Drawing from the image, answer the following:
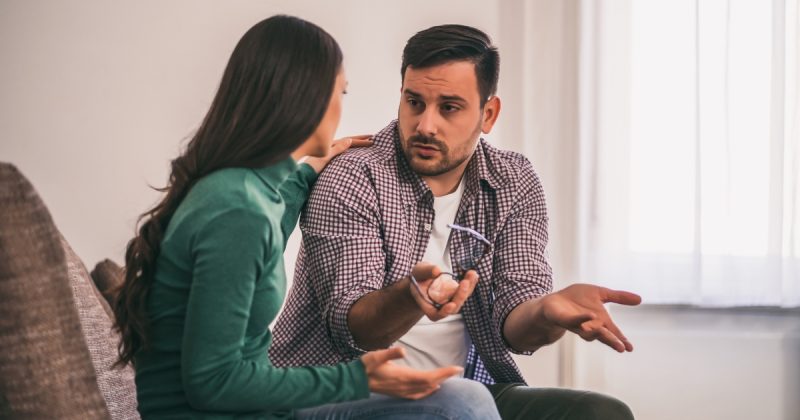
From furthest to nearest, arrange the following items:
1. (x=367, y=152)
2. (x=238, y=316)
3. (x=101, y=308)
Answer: (x=367, y=152), (x=101, y=308), (x=238, y=316)

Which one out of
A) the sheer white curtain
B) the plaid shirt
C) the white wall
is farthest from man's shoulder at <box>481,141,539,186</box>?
the white wall

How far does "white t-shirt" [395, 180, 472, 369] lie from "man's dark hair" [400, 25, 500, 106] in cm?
26

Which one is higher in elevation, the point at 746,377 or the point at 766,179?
the point at 766,179

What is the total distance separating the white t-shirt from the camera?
6.56 ft

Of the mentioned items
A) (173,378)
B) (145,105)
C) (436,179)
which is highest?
(145,105)

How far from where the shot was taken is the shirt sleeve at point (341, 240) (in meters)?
1.84

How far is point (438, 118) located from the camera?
2.05 metres

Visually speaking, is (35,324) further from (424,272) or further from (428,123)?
(428,123)

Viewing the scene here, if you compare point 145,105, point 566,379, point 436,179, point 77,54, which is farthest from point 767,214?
point 77,54

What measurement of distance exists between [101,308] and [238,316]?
618mm

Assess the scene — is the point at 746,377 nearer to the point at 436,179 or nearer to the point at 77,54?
the point at 436,179

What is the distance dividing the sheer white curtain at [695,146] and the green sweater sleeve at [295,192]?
1433 millimetres

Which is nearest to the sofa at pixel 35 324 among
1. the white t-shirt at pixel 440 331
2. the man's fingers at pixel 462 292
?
the man's fingers at pixel 462 292

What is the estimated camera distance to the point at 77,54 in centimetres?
300
